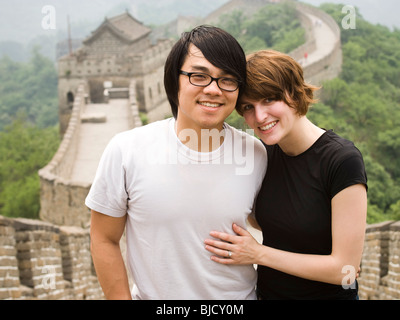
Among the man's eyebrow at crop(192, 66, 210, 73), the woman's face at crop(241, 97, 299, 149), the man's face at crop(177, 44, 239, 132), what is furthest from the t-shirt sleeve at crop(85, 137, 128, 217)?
the woman's face at crop(241, 97, 299, 149)

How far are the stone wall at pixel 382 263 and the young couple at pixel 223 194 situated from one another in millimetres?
4001

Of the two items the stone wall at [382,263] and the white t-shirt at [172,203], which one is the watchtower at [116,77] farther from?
the white t-shirt at [172,203]

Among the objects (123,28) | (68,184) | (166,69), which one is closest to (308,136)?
(166,69)

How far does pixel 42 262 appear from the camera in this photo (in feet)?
19.6

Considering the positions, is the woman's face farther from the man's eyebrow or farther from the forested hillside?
the forested hillside

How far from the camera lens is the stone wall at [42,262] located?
5332mm

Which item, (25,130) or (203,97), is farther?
(25,130)

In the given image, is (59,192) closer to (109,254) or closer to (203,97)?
(109,254)

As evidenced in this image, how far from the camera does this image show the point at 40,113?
192 ft

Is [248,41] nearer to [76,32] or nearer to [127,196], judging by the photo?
[127,196]

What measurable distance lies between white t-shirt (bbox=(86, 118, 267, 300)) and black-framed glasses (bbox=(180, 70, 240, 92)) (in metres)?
0.30

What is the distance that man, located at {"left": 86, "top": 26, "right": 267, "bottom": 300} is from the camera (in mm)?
2430

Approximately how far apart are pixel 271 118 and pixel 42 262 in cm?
419

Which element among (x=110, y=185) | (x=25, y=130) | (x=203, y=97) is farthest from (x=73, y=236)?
(x=25, y=130)
